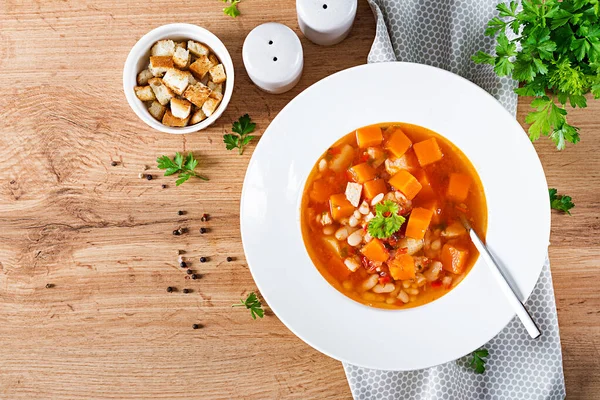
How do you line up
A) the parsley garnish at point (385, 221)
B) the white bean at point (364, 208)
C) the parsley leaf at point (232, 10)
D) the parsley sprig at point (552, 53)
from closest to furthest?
the parsley sprig at point (552, 53), the parsley garnish at point (385, 221), the white bean at point (364, 208), the parsley leaf at point (232, 10)

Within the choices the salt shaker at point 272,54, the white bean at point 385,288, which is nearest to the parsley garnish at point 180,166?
the salt shaker at point 272,54

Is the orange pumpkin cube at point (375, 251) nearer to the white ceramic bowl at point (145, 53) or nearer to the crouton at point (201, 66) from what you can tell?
the white ceramic bowl at point (145, 53)

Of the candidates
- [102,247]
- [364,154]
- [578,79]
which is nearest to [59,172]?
[102,247]

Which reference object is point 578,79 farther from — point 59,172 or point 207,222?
point 59,172

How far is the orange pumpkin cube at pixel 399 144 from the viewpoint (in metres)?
2.37

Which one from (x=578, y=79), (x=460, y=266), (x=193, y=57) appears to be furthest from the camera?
(x=193, y=57)

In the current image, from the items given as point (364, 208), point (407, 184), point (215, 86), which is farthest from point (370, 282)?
point (215, 86)

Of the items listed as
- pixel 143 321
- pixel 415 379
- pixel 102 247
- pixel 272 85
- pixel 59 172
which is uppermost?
pixel 272 85

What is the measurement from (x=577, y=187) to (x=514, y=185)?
51 cm

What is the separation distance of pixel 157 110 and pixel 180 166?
0.89 ft

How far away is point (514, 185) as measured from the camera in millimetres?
2324

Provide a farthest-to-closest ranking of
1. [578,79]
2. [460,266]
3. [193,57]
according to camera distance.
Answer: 1. [193,57]
2. [460,266]
3. [578,79]

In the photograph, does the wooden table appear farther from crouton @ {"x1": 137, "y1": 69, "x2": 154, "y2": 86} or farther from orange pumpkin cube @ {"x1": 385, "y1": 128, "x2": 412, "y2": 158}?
orange pumpkin cube @ {"x1": 385, "y1": 128, "x2": 412, "y2": 158}

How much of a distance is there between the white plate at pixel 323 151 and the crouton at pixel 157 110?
20.9 inches
